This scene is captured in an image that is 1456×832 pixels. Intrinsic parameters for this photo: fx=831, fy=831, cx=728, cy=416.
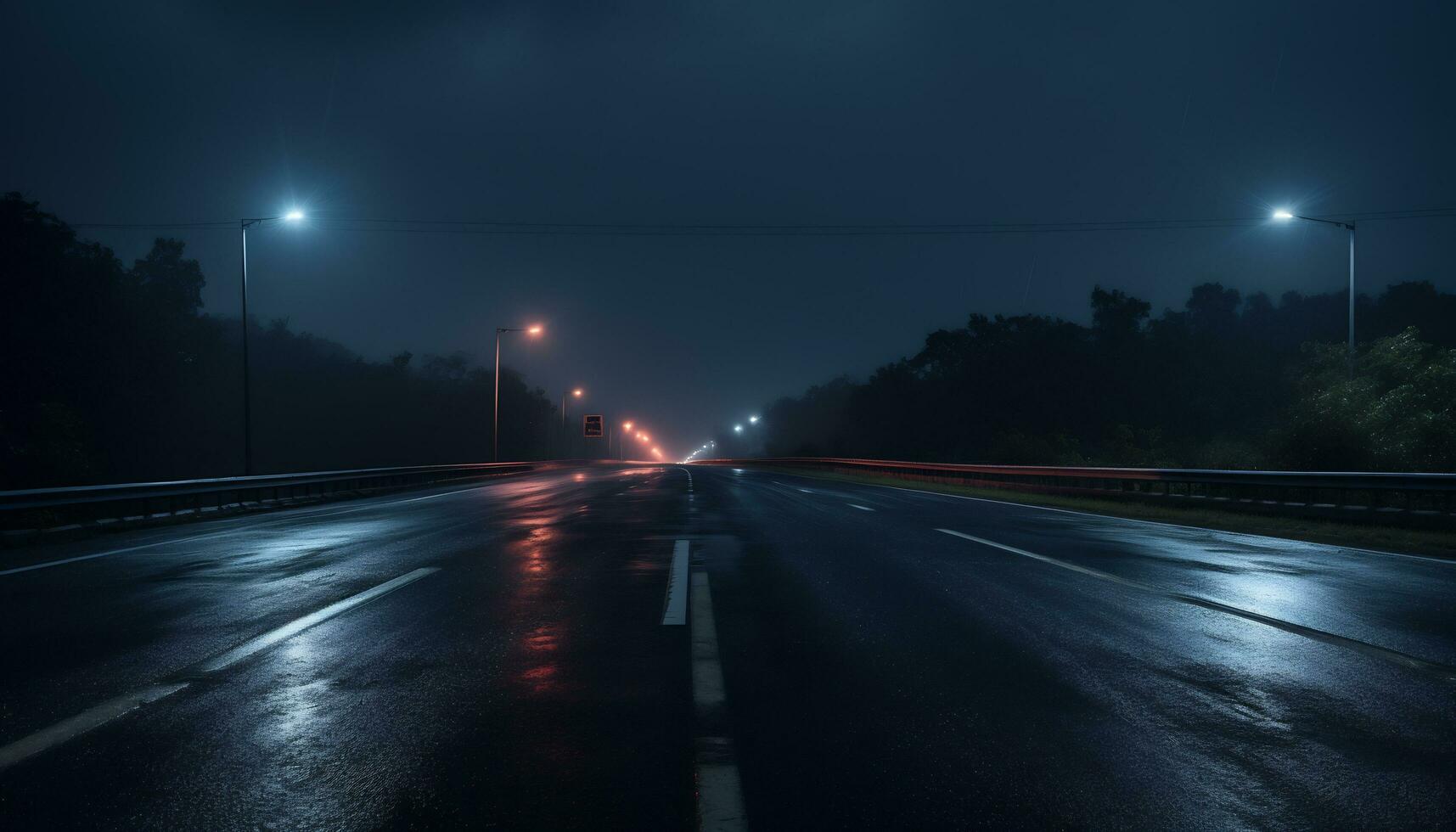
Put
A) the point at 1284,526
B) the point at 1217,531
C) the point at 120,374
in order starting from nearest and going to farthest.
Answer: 1. the point at 1217,531
2. the point at 1284,526
3. the point at 120,374

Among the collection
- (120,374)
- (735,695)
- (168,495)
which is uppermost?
(120,374)

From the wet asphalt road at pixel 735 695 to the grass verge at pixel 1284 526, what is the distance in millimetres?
3261

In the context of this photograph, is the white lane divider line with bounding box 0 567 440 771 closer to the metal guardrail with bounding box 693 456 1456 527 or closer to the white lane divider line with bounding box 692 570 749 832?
the white lane divider line with bounding box 692 570 749 832

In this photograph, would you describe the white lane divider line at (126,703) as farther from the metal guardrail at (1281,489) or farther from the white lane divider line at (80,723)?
the metal guardrail at (1281,489)

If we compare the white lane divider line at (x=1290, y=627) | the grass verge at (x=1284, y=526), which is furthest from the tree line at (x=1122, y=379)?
the white lane divider line at (x=1290, y=627)

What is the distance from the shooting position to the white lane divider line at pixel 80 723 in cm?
346

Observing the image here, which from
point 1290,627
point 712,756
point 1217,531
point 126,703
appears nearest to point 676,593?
point 712,756

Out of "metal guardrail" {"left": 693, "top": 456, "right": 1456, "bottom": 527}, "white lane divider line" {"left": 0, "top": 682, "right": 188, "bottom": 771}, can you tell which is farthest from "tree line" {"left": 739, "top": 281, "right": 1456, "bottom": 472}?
"white lane divider line" {"left": 0, "top": 682, "right": 188, "bottom": 771}

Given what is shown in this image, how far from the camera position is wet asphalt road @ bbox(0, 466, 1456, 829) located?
3.03 m

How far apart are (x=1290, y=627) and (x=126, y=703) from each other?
726 cm

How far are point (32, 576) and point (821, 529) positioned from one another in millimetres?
9438

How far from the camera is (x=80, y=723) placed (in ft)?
12.6

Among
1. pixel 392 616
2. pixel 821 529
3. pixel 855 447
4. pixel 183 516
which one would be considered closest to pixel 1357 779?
pixel 392 616

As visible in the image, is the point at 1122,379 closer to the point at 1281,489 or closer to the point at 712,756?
the point at 1281,489
